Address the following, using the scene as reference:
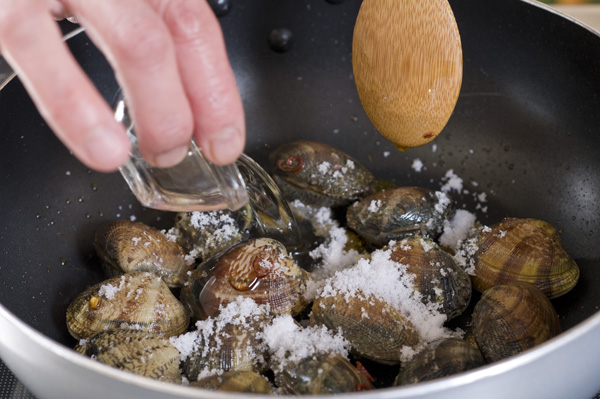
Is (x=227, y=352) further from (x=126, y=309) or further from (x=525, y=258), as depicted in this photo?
(x=525, y=258)

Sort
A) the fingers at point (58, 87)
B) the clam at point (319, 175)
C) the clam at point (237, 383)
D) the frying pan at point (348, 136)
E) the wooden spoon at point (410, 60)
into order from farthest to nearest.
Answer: the clam at point (319, 175) → the frying pan at point (348, 136) → the wooden spoon at point (410, 60) → the clam at point (237, 383) → the fingers at point (58, 87)

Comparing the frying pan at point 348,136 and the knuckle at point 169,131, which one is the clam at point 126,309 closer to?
the frying pan at point 348,136

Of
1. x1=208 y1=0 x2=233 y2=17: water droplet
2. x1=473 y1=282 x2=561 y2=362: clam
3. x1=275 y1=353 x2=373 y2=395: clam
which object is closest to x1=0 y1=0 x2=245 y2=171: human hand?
x1=275 y1=353 x2=373 y2=395: clam

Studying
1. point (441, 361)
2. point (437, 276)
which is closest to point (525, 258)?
point (437, 276)

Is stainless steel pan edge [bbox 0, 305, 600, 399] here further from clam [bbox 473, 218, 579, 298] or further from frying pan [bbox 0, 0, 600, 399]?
clam [bbox 473, 218, 579, 298]

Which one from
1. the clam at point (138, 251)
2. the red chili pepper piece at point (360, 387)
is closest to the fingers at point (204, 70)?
the red chili pepper piece at point (360, 387)

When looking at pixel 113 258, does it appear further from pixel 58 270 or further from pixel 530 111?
pixel 530 111

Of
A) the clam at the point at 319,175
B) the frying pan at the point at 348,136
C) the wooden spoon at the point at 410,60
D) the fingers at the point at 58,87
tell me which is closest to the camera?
the fingers at the point at 58,87
